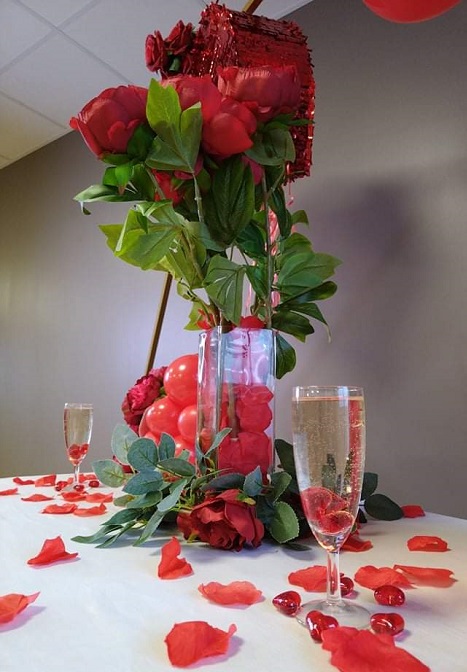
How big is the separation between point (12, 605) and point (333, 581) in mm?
234

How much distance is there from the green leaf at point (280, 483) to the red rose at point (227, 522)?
0.03 meters

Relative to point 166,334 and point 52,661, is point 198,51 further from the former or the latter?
point 166,334

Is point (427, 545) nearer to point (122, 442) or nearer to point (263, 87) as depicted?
point (122, 442)

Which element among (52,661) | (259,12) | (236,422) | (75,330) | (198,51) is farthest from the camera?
(75,330)

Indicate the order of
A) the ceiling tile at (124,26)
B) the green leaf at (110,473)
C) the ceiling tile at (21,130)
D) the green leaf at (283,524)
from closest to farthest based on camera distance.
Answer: the green leaf at (283,524), the green leaf at (110,473), the ceiling tile at (124,26), the ceiling tile at (21,130)

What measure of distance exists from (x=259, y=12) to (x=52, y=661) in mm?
1767

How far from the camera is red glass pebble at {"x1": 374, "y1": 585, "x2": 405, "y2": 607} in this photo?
419 mm

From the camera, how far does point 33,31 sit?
195cm

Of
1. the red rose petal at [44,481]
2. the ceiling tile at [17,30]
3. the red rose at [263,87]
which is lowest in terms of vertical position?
the red rose petal at [44,481]

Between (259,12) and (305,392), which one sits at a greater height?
(259,12)

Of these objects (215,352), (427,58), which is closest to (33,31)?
(427,58)

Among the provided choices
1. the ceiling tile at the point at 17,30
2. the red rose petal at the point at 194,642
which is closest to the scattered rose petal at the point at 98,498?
the red rose petal at the point at 194,642

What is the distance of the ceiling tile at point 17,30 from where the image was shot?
72.6 inches

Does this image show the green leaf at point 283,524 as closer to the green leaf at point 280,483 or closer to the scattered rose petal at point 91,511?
the green leaf at point 280,483
